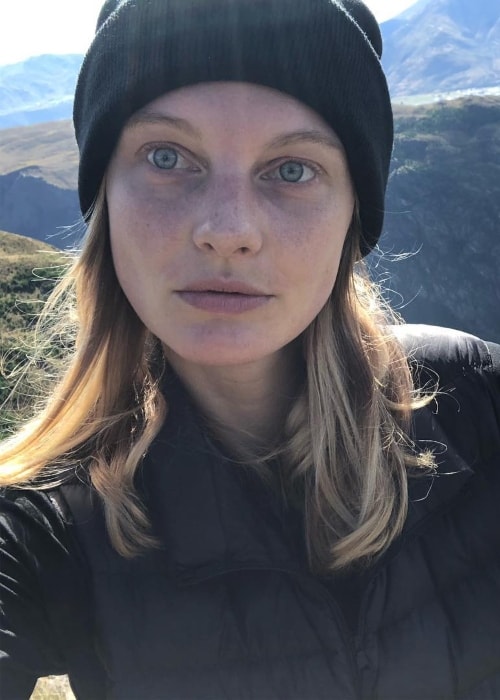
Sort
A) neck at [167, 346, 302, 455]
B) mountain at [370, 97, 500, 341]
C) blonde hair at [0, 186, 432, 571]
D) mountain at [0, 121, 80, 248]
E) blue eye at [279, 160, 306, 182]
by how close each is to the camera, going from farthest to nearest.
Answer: mountain at [0, 121, 80, 248] < mountain at [370, 97, 500, 341] < neck at [167, 346, 302, 455] < blonde hair at [0, 186, 432, 571] < blue eye at [279, 160, 306, 182]

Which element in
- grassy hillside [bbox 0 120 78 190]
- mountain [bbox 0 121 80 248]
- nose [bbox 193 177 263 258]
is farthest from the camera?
grassy hillside [bbox 0 120 78 190]

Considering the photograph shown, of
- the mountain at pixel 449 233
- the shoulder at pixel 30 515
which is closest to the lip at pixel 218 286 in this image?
the shoulder at pixel 30 515

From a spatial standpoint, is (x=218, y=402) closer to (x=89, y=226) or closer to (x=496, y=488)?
(x=89, y=226)

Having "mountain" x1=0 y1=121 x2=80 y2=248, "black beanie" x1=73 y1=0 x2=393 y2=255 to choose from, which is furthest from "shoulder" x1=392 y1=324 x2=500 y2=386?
"mountain" x1=0 y1=121 x2=80 y2=248

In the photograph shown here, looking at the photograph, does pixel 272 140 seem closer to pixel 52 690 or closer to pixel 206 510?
pixel 206 510

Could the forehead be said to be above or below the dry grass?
above

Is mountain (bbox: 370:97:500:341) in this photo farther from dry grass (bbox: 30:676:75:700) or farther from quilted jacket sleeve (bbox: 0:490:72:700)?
quilted jacket sleeve (bbox: 0:490:72:700)

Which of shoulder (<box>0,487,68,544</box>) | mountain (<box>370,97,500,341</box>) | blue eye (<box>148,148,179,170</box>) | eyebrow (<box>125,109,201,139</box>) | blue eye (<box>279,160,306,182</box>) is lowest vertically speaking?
mountain (<box>370,97,500,341</box>)

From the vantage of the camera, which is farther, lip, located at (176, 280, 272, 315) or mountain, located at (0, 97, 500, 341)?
mountain, located at (0, 97, 500, 341)

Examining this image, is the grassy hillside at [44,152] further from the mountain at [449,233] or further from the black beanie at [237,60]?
the black beanie at [237,60]
